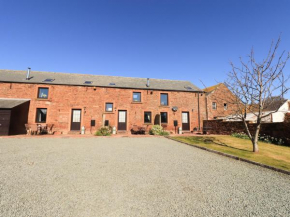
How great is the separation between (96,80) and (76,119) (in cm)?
560

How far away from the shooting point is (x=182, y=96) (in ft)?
59.4

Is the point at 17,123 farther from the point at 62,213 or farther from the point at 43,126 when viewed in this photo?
the point at 62,213

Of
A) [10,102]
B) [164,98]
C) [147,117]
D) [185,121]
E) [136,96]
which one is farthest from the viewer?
[164,98]

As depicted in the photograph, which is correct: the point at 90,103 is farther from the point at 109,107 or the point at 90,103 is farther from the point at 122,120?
the point at 122,120

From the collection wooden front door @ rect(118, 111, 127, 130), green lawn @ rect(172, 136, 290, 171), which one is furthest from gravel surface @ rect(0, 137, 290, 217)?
wooden front door @ rect(118, 111, 127, 130)

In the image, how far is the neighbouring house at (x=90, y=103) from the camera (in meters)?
14.9

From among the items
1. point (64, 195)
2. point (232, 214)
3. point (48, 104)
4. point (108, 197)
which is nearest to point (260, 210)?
point (232, 214)

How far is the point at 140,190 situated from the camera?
9.80 ft

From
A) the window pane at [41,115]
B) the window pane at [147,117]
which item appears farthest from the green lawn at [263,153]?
the window pane at [41,115]

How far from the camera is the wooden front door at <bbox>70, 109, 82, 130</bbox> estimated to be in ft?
51.0

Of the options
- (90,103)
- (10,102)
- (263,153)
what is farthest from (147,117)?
(10,102)

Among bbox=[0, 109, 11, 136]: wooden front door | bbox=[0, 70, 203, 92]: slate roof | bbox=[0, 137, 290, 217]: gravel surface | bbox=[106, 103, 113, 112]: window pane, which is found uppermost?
bbox=[0, 70, 203, 92]: slate roof

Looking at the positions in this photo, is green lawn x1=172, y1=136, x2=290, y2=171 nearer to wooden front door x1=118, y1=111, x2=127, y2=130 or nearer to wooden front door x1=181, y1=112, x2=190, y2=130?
wooden front door x1=181, y1=112, x2=190, y2=130

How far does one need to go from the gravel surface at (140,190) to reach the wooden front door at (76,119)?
11294 millimetres
